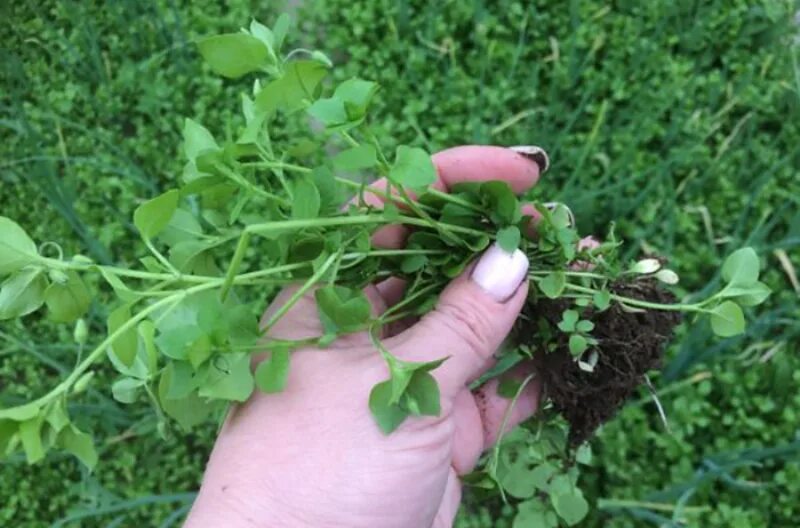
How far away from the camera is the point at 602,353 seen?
3.51ft

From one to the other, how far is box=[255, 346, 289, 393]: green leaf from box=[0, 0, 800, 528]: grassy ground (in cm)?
69

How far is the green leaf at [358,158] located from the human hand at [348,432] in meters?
0.27

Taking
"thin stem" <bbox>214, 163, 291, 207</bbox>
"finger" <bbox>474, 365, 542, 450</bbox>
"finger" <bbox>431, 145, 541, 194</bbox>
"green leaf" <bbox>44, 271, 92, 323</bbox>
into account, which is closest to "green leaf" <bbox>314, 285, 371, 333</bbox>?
"thin stem" <bbox>214, 163, 291, 207</bbox>

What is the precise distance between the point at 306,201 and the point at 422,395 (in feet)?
0.72

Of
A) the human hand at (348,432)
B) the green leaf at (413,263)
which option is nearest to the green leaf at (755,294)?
the human hand at (348,432)

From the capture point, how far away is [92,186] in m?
1.68

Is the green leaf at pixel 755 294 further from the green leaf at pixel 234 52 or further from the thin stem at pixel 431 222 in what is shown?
the green leaf at pixel 234 52

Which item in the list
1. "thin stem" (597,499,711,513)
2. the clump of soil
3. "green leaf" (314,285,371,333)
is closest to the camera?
"green leaf" (314,285,371,333)

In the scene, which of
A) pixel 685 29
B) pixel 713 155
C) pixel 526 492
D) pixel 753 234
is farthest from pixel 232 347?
pixel 685 29

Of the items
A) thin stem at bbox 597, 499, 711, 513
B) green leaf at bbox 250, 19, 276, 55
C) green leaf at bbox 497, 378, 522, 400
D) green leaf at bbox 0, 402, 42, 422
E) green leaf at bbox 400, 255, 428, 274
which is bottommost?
thin stem at bbox 597, 499, 711, 513

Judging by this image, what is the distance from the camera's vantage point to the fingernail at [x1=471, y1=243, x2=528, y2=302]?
36.0 inches

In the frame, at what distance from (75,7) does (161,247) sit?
606mm

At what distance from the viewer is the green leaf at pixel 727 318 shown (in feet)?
3.05

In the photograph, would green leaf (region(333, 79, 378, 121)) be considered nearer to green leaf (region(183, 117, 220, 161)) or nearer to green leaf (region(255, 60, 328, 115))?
green leaf (region(255, 60, 328, 115))
